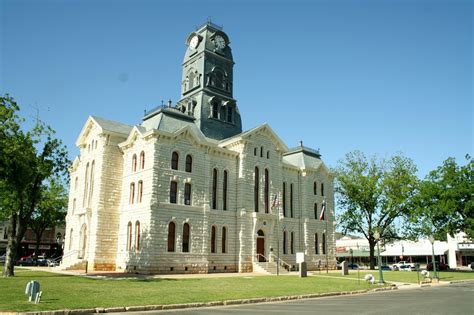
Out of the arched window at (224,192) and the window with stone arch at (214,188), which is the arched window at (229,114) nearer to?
the arched window at (224,192)

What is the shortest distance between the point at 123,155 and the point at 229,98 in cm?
1439

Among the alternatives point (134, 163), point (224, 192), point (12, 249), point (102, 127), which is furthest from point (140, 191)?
point (12, 249)

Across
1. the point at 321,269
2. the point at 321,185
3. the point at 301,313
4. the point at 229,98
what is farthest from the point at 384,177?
the point at 301,313

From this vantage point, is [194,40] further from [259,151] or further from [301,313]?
[301,313]

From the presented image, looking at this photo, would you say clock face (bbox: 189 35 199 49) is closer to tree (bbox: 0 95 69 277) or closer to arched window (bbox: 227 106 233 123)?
arched window (bbox: 227 106 233 123)

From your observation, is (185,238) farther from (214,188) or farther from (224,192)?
(224,192)

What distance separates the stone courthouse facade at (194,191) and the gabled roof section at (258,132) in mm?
142

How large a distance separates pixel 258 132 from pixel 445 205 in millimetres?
26981

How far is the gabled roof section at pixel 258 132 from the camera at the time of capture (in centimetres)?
4259

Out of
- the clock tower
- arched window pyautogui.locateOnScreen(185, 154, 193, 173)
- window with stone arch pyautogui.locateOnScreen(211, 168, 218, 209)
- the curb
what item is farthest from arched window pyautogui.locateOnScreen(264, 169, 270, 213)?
the curb

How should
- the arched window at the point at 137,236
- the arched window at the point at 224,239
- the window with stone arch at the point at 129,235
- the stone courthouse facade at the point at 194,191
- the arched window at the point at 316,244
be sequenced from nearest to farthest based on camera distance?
the arched window at the point at 137,236 < the stone courthouse facade at the point at 194,191 < the window with stone arch at the point at 129,235 < the arched window at the point at 224,239 < the arched window at the point at 316,244

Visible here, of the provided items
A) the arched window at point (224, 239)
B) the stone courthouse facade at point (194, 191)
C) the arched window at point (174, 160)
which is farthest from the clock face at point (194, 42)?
the arched window at point (224, 239)

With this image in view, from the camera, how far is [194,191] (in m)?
38.5

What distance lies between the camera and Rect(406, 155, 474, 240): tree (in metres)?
52.3
